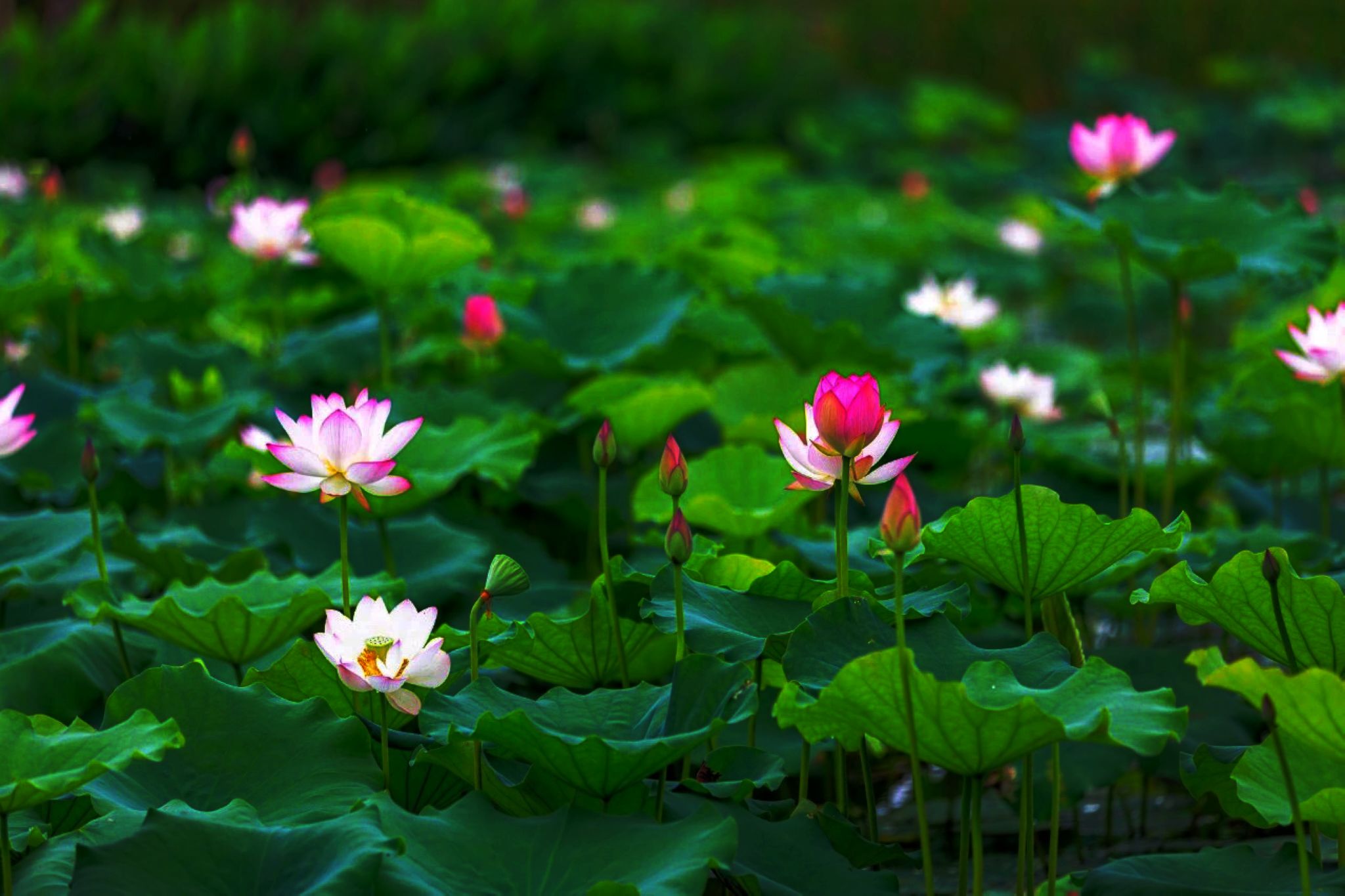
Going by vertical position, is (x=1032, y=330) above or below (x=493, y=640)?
above

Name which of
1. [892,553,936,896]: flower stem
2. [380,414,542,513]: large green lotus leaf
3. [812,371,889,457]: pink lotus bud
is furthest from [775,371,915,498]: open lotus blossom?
[380,414,542,513]: large green lotus leaf

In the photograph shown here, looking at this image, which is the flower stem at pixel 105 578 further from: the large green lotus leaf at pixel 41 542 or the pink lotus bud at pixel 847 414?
the pink lotus bud at pixel 847 414

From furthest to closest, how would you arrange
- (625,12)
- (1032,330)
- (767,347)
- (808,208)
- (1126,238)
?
(625,12), (808,208), (1032,330), (767,347), (1126,238)

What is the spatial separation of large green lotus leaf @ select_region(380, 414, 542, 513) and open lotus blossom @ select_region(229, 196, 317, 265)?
55 centimetres

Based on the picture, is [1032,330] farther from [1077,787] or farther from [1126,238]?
[1077,787]

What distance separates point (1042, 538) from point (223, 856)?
2.34 ft

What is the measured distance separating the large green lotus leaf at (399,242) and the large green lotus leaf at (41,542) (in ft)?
1.78

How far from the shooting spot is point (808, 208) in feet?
17.7

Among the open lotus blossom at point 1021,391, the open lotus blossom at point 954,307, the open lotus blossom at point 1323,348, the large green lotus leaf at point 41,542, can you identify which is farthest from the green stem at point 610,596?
the open lotus blossom at point 954,307

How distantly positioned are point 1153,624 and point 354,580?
115 centimetres

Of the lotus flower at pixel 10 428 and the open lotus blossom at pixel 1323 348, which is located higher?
the open lotus blossom at pixel 1323 348

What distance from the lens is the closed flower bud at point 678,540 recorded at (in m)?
1.12

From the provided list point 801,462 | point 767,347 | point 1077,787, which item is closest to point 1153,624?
point 1077,787

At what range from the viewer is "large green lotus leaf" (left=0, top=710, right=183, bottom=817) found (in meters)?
1.01
